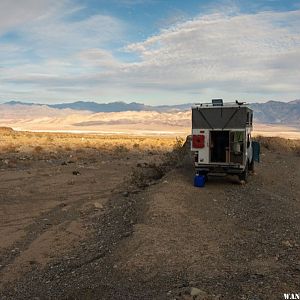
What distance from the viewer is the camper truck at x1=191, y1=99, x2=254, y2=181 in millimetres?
13867

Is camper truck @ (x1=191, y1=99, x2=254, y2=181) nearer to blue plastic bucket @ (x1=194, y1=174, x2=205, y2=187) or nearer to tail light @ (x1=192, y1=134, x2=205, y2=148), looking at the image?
tail light @ (x1=192, y1=134, x2=205, y2=148)

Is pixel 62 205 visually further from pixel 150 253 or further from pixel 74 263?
pixel 150 253

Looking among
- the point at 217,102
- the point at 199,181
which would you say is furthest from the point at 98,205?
the point at 217,102

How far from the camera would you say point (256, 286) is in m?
5.87

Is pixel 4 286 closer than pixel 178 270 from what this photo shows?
No

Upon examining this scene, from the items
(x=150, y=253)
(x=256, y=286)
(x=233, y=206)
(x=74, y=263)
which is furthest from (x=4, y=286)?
(x=233, y=206)

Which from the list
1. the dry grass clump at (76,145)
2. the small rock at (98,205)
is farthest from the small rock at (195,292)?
the dry grass clump at (76,145)

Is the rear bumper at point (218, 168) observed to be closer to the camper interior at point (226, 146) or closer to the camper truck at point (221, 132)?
the camper truck at point (221, 132)

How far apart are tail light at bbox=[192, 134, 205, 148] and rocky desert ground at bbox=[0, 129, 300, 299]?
1.35 meters

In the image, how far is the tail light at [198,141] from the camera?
1414cm

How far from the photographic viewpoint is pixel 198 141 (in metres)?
14.2

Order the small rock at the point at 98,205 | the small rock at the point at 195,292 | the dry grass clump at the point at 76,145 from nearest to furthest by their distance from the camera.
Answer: the small rock at the point at 195,292 → the small rock at the point at 98,205 → the dry grass clump at the point at 76,145

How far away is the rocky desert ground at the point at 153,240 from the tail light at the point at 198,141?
1.35m

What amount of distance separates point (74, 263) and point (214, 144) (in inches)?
302
